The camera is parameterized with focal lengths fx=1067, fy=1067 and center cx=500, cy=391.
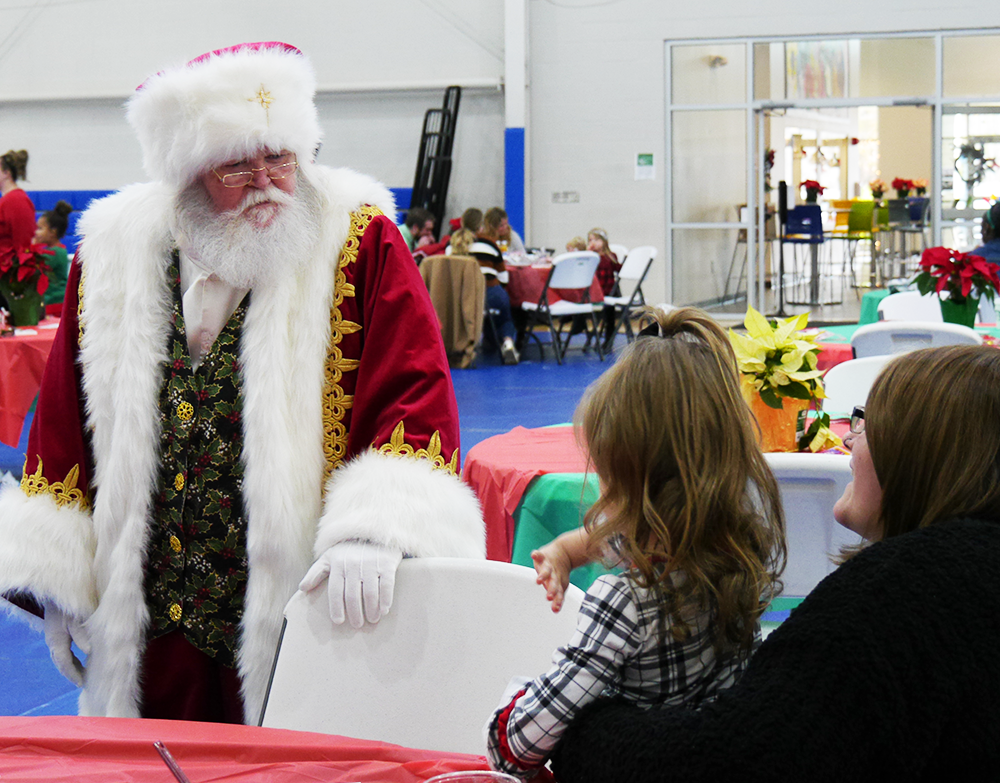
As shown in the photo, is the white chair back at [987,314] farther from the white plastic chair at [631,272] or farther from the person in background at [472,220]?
the person in background at [472,220]

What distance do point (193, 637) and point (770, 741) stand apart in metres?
1.06

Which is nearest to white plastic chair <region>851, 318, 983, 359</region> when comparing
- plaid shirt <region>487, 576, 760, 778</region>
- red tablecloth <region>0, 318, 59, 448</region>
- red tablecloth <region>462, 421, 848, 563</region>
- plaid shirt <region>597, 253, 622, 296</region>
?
red tablecloth <region>462, 421, 848, 563</region>

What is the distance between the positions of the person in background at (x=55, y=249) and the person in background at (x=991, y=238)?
466 cm

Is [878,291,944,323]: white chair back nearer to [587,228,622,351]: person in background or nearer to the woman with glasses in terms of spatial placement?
the woman with glasses

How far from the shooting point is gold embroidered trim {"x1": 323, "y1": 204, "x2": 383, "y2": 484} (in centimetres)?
163

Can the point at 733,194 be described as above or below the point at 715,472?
above

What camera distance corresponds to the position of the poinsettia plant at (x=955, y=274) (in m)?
3.62

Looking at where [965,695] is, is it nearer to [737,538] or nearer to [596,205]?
[737,538]

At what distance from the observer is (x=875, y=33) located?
35.1ft

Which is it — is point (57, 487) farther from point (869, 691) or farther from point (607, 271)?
point (607, 271)

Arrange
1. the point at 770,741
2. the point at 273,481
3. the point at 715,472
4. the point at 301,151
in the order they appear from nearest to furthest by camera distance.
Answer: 1. the point at 770,741
2. the point at 715,472
3. the point at 273,481
4. the point at 301,151

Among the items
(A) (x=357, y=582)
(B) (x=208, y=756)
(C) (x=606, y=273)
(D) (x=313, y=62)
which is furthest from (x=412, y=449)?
(D) (x=313, y=62)

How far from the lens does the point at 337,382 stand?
1.63 metres

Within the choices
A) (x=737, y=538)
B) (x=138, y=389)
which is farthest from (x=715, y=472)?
(x=138, y=389)
